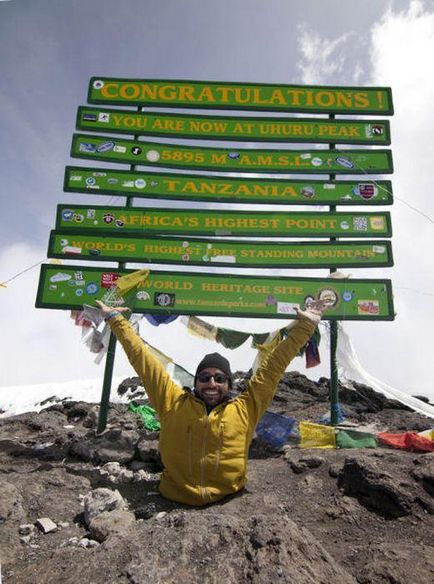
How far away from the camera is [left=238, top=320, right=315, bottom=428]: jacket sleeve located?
362 cm

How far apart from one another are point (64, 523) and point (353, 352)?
21.5 ft

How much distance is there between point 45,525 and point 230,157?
762cm

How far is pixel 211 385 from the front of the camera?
343 centimetres

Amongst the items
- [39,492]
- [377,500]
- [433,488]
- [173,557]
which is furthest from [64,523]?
[433,488]

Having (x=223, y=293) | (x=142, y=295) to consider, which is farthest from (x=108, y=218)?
(x=223, y=293)

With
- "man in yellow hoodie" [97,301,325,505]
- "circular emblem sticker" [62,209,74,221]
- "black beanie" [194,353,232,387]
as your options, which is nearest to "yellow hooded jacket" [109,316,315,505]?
"man in yellow hoodie" [97,301,325,505]

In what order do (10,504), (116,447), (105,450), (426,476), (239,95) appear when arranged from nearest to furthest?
1. (10,504)
2. (426,476)
3. (105,450)
4. (116,447)
5. (239,95)

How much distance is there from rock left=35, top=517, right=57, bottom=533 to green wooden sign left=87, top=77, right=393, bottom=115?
8.63 m

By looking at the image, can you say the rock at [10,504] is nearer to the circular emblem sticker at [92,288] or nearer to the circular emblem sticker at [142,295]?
the circular emblem sticker at [142,295]

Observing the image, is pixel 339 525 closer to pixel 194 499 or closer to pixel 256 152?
pixel 194 499

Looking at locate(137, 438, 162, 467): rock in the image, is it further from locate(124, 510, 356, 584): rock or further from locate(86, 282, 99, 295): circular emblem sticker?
locate(86, 282, 99, 295): circular emblem sticker

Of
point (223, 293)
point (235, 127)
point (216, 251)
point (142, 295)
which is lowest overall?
point (142, 295)

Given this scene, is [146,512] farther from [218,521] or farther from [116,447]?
[116,447]

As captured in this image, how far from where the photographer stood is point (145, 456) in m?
5.20
